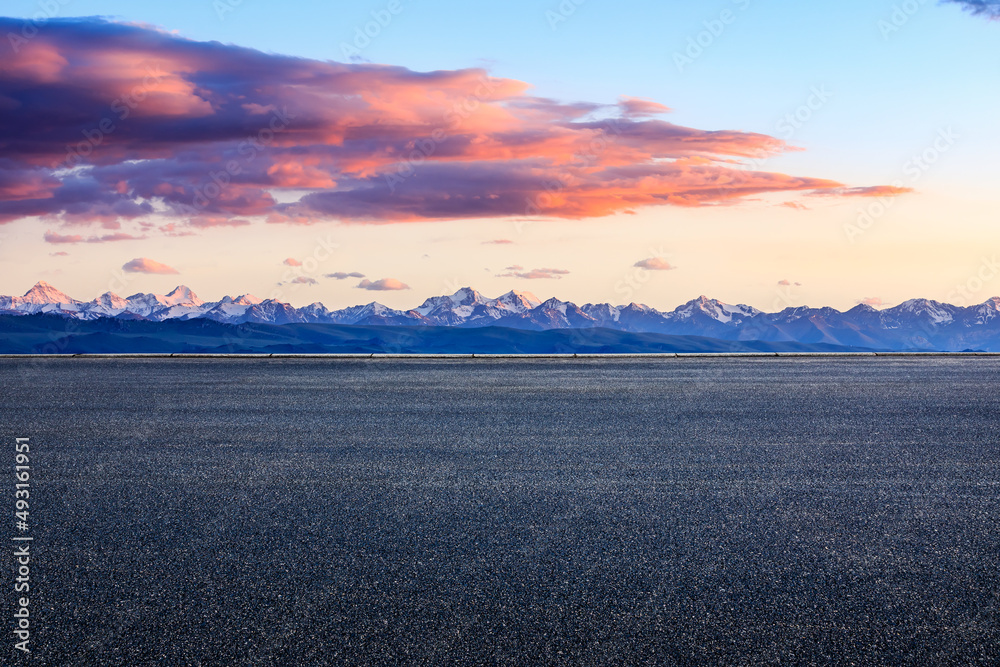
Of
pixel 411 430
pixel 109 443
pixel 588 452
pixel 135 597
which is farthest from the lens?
pixel 411 430

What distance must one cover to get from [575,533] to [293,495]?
8.62 feet

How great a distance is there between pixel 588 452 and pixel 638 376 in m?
10.2

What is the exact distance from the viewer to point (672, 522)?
20.3ft

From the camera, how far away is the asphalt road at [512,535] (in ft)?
13.5

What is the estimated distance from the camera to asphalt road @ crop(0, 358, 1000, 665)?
→ 411 centimetres

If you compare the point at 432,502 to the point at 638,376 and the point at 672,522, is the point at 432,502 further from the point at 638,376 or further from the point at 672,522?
the point at 638,376

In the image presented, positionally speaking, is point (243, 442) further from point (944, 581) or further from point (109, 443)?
point (944, 581)

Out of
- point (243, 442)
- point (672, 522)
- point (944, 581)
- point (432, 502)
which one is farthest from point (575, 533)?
point (243, 442)

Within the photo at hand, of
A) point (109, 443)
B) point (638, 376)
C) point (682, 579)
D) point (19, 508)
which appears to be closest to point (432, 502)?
point (682, 579)

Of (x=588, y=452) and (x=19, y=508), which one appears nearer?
(x=19, y=508)

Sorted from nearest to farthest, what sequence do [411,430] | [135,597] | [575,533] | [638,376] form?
1. [135,597]
2. [575,533]
3. [411,430]
4. [638,376]

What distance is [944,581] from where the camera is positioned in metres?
4.90

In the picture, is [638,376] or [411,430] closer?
[411,430]

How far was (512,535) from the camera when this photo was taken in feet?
19.1
